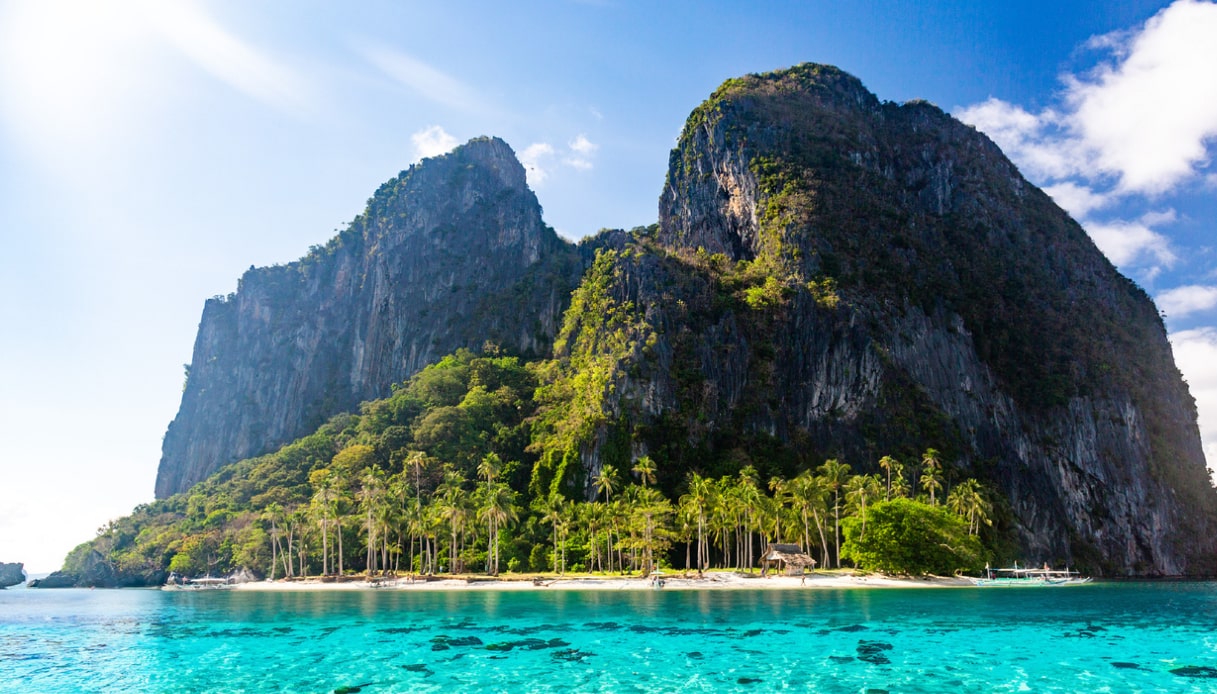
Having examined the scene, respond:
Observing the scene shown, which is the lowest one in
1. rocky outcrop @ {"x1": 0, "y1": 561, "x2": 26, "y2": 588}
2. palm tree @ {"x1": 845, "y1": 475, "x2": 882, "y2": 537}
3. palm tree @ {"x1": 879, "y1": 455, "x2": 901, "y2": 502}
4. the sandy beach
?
rocky outcrop @ {"x1": 0, "y1": 561, "x2": 26, "y2": 588}

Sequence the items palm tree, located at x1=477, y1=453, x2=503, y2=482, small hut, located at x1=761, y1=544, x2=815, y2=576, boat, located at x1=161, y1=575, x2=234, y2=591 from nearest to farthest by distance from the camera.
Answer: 1. small hut, located at x1=761, y1=544, x2=815, y2=576
2. palm tree, located at x1=477, y1=453, x2=503, y2=482
3. boat, located at x1=161, y1=575, x2=234, y2=591

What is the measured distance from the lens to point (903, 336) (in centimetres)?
12412

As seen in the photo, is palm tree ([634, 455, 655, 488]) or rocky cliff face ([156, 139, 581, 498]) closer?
palm tree ([634, 455, 655, 488])

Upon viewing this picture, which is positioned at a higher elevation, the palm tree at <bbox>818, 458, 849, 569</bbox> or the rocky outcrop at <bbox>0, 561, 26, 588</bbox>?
the palm tree at <bbox>818, 458, 849, 569</bbox>

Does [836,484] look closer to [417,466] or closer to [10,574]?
[417,466]

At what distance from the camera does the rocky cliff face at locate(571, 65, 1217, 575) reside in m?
116

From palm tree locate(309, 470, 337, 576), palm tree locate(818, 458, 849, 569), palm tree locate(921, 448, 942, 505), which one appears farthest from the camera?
palm tree locate(309, 470, 337, 576)

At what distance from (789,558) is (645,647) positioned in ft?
164

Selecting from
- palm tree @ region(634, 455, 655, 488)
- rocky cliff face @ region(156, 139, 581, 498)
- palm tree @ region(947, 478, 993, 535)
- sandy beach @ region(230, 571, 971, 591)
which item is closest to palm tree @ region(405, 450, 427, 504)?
sandy beach @ region(230, 571, 971, 591)

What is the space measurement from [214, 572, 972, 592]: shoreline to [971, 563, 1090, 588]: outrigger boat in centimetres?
363

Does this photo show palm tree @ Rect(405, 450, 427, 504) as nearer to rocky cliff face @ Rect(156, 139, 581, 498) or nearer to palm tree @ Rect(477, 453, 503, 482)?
palm tree @ Rect(477, 453, 503, 482)

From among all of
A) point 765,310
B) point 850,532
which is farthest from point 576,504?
point 765,310

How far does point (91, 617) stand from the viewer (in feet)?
202

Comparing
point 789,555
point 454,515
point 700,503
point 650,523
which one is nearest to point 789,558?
point 789,555
